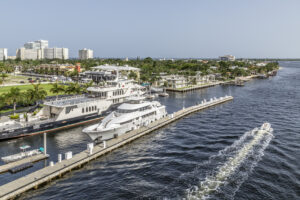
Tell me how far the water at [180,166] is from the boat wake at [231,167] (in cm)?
13

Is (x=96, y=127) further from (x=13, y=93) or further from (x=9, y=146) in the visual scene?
(x=13, y=93)

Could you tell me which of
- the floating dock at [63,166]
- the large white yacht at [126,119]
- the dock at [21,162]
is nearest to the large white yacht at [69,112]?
the large white yacht at [126,119]

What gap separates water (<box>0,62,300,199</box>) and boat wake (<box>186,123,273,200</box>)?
0.44 ft

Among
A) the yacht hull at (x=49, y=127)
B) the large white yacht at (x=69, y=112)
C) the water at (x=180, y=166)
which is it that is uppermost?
the large white yacht at (x=69, y=112)

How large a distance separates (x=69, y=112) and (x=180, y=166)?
34.5 m

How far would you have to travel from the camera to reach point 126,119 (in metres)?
49.6

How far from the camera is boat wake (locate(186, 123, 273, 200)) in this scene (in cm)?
2834

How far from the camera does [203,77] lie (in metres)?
162

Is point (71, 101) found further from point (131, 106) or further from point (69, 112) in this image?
point (131, 106)

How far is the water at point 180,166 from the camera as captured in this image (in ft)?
94.3

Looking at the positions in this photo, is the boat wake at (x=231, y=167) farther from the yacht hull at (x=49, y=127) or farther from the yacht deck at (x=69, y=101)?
the yacht deck at (x=69, y=101)

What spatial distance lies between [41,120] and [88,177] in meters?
29.7

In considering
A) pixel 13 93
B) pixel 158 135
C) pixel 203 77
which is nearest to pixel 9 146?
pixel 13 93

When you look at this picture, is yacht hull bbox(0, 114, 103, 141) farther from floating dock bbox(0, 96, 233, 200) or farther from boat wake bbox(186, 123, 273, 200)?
boat wake bbox(186, 123, 273, 200)
